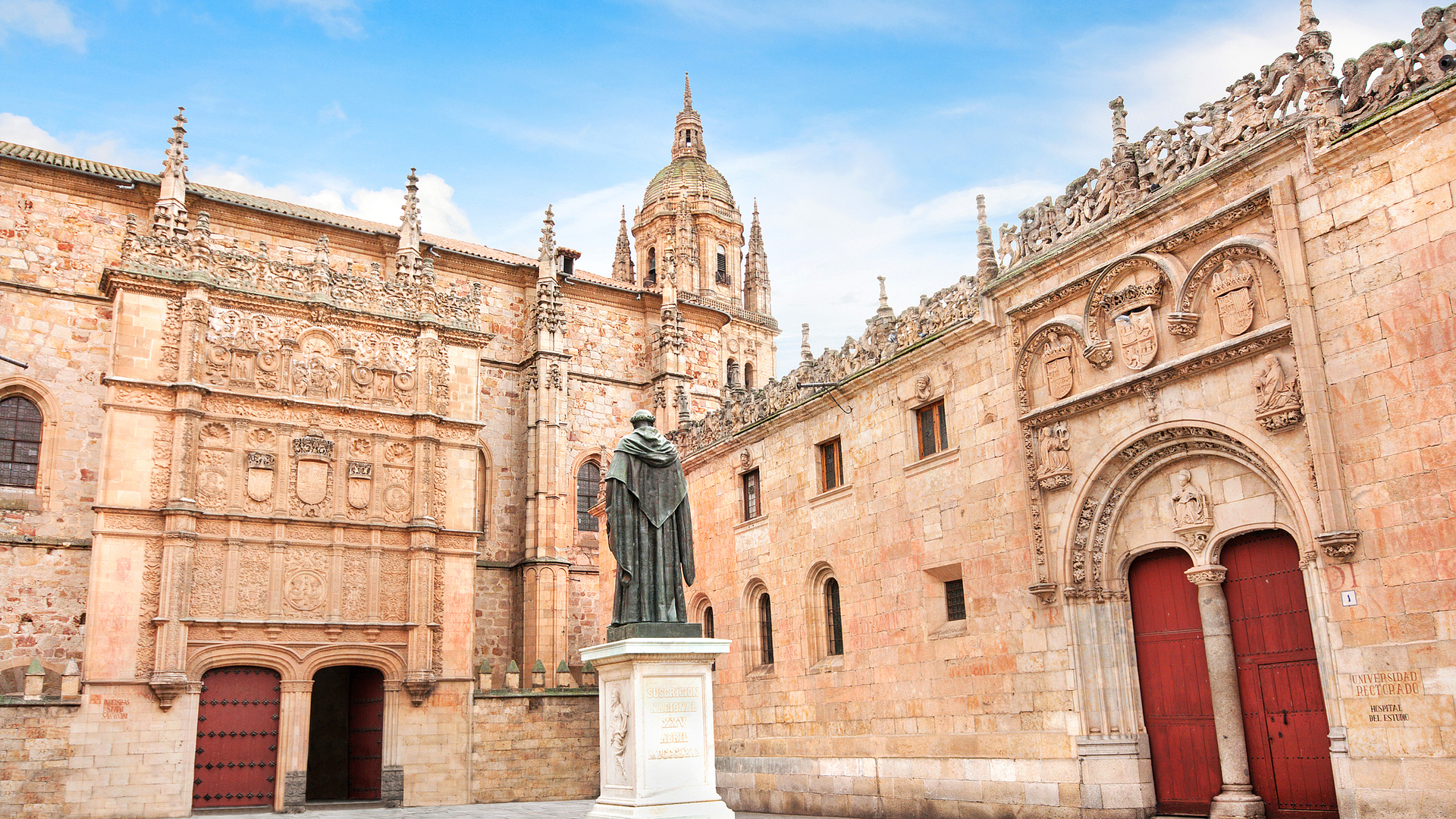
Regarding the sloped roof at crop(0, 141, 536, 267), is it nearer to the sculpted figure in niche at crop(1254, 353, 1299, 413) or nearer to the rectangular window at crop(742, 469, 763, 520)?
the rectangular window at crop(742, 469, 763, 520)

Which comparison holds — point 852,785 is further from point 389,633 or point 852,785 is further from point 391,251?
point 391,251

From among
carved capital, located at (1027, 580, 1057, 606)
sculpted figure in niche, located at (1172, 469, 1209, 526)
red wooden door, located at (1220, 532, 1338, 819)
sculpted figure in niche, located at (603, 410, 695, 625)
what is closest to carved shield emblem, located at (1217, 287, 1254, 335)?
sculpted figure in niche, located at (1172, 469, 1209, 526)

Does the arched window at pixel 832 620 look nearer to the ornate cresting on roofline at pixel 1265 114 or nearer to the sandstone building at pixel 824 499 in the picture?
the sandstone building at pixel 824 499

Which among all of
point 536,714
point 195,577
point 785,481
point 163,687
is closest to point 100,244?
point 195,577

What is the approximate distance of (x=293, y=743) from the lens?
23469 mm

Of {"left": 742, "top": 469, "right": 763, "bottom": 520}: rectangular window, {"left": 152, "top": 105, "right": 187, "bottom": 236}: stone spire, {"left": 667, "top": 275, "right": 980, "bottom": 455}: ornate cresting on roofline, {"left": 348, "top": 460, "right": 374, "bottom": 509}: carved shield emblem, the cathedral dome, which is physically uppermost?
the cathedral dome

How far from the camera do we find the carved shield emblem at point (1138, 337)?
44.6 ft

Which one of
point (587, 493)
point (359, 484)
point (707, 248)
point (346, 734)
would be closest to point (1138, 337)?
point (359, 484)

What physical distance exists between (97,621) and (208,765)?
381cm

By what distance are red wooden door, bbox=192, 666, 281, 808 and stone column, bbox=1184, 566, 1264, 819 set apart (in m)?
19.2

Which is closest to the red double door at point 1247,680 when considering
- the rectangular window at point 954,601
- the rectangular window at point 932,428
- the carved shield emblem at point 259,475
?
the rectangular window at point 954,601

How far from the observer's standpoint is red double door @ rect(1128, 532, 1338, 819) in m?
12.0

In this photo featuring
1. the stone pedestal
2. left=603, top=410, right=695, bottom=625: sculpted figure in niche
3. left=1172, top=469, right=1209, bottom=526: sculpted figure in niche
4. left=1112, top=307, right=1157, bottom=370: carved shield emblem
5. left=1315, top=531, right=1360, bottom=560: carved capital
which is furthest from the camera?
left=1112, top=307, right=1157, bottom=370: carved shield emblem

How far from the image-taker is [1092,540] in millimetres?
14531
